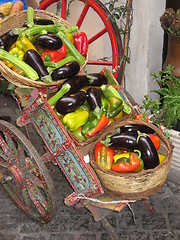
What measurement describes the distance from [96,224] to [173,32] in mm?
1753

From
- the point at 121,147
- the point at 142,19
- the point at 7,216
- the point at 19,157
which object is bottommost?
the point at 7,216

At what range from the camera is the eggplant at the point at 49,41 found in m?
2.83

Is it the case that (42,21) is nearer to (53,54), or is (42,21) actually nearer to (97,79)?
(53,54)

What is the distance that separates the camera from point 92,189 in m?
2.64

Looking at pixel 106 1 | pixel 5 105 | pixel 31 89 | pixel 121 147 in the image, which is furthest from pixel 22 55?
pixel 5 105

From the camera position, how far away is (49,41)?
111 inches

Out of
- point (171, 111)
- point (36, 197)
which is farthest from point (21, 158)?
point (171, 111)

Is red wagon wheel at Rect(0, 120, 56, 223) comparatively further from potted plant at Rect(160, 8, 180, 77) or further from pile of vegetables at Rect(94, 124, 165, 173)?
potted plant at Rect(160, 8, 180, 77)

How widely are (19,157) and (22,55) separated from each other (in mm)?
801

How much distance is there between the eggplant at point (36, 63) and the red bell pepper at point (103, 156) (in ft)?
1.98

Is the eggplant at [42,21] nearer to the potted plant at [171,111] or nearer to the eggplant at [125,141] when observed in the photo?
the potted plant at [171,111]

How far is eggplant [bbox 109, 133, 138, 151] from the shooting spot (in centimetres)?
259

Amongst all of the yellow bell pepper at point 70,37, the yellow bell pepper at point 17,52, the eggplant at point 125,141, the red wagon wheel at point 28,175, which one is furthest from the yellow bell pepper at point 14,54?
the eggplant at point 125,141

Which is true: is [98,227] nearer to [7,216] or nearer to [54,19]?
[7,216]
